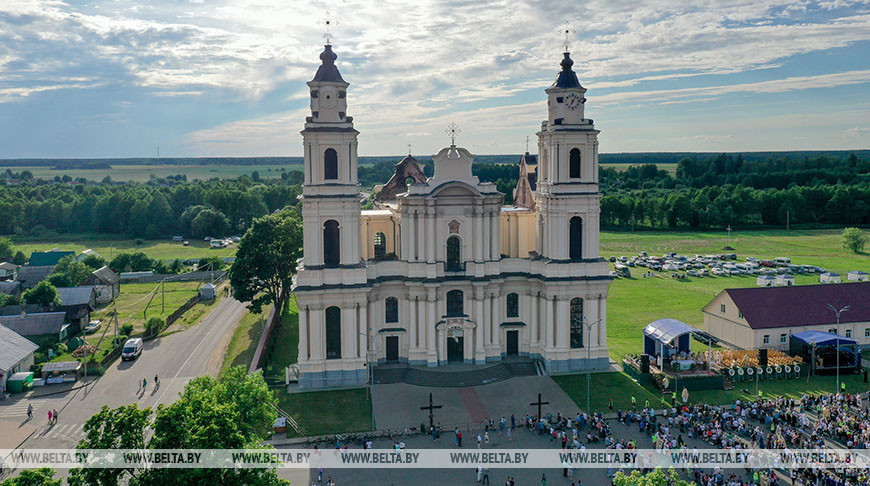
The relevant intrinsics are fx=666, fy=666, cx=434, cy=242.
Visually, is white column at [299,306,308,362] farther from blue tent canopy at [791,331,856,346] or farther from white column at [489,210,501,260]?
blue tent canopy at [791,331,856,346]

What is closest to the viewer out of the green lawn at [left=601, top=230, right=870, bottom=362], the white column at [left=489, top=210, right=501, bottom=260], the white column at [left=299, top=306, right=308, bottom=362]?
the white column at [left=299, top=306, right=308, bottom=362]

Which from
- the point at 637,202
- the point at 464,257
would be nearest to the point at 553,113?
the point at 464,257

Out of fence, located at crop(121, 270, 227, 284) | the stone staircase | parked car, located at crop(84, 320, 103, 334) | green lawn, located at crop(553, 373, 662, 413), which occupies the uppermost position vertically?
fence, located at crop(121, 270, 227, 284)

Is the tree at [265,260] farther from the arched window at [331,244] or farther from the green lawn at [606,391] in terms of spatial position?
the green lawn at [606,391]

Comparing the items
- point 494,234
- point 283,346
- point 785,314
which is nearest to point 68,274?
point 283,346

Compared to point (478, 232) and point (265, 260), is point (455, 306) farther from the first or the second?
point (265, 260)

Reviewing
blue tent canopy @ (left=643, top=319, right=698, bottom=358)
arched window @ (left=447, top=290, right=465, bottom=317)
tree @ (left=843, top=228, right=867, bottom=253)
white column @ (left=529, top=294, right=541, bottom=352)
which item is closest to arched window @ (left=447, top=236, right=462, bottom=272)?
arched window @ (left=447, top=290, right=465, bottom=317)

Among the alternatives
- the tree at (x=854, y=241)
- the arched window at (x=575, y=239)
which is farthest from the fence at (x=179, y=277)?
the tree at (x=854, y=241)
